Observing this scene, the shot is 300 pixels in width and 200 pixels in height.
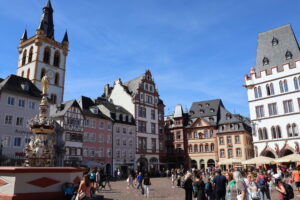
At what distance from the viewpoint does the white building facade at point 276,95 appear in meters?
37.6

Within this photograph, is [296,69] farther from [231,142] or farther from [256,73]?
[231,142]

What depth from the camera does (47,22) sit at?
66.1 m

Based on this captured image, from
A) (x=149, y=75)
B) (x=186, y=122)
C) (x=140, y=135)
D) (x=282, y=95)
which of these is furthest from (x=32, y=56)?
(x=282, y=95)

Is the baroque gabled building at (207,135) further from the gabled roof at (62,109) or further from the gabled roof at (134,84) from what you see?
the gabled roof at (62,109)

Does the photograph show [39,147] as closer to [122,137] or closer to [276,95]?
[276,95]

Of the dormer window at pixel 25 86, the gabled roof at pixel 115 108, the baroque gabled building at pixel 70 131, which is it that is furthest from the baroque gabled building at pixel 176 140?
the dormer window at pixel 25 86

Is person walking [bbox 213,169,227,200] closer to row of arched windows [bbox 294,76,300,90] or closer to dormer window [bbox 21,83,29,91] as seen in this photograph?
row of arched windows [bbox 294,76,300,90]

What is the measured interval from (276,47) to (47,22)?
51.4m

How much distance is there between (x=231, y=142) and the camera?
57312 millimetres

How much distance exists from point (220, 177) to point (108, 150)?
3815 centimetres

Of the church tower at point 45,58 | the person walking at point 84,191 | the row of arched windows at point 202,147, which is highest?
the church tower at point 45,58

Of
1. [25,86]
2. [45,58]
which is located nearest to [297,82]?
[25,86]

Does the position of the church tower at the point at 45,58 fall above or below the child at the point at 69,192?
above

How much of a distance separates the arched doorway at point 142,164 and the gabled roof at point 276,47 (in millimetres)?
26628
